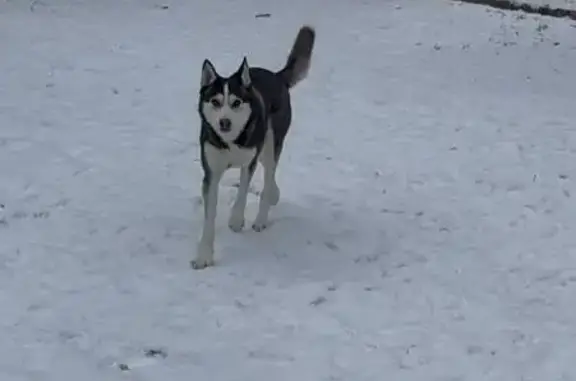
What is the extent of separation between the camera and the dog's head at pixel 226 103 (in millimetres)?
6402

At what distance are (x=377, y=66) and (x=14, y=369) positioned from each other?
8.35 meters

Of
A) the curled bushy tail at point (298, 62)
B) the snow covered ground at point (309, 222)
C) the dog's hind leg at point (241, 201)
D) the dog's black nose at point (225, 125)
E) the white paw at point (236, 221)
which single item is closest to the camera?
the snow covered ground at point (309, 222)

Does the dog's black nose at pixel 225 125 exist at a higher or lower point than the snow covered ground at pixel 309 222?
higher

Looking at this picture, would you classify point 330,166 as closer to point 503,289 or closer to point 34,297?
point 503,289

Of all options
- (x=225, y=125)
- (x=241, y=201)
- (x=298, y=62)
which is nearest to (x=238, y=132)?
(x=225, y=125)

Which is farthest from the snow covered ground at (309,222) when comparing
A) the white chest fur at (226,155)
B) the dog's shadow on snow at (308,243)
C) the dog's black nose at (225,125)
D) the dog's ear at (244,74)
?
the dog's ear at (244,74)

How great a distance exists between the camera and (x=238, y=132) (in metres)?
6.52

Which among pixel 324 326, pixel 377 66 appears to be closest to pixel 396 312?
pixel 324 326

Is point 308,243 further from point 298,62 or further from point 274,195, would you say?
point 298,62

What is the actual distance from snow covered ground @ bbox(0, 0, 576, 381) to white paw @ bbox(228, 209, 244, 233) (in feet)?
0.29

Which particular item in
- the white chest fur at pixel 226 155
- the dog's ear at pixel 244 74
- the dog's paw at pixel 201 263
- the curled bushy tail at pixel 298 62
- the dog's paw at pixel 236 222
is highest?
the dog's ear at pixel 244 74

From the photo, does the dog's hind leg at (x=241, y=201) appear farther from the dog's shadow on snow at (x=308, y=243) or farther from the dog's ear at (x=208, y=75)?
the dog's ear at (x=208, y=75)

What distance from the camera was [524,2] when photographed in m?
16.7

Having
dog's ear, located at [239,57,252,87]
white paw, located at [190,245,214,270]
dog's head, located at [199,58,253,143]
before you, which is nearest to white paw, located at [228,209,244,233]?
white paw, located at [190,245,214,270]
